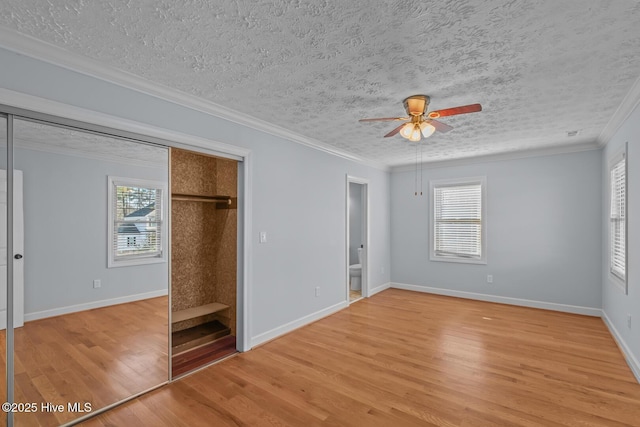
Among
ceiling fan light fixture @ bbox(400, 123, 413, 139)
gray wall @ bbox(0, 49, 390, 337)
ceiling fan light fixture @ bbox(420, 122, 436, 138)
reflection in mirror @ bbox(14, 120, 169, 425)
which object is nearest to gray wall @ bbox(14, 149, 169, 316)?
reflection in mirror @ bbox(14, 120, 169, 425)

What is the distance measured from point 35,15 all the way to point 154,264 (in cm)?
181

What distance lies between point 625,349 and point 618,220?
1.43 m

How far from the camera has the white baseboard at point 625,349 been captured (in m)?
2.79

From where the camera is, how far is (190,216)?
352cm

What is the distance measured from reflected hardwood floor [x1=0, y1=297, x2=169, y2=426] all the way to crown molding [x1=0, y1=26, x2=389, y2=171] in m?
1.73

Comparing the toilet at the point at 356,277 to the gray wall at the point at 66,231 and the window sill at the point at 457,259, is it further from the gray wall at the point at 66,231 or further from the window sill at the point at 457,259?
the gray wall at the point at 66,231

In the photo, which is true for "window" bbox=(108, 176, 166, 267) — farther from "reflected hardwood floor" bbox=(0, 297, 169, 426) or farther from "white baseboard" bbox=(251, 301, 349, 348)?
"white baseboard" bbox=(251, 301, 349, 348)

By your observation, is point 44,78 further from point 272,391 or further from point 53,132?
point 272,391

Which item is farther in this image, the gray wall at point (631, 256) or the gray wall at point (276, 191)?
the gray wall at point (631, 256)

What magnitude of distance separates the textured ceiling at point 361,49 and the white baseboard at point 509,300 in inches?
116

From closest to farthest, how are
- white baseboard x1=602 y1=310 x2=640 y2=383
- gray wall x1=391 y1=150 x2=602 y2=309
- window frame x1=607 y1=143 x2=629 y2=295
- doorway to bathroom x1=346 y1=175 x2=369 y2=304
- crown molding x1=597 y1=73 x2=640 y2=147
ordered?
crown molding x1=597 y1=73 x2=640 y2=147, white baseboard x1=602 y1=310 x2=640 y2=383, window frame x1=607 y1=143 x2=629 y2=295, gray wall x1=391 y1=150 x2=602 y2=309, doorway to bathroom x1=346 y1=175 x2=369 y2=304

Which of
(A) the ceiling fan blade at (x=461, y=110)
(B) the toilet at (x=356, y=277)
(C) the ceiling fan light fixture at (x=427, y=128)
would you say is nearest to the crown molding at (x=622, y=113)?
(A) the ceiling fan blade at (x=461, y=110)

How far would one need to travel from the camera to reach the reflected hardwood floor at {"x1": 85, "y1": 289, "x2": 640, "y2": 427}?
7.40ft

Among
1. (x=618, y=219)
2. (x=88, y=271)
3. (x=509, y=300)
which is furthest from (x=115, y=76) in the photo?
(x=509, y=300)
